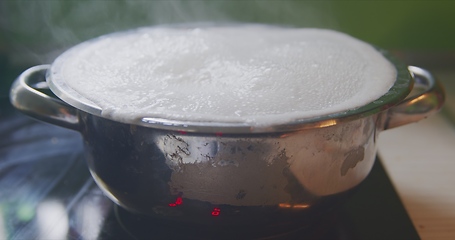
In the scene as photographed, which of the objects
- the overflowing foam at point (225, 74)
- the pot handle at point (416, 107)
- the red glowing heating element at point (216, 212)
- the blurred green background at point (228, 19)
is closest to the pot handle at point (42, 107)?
the overflowing foam at point (225, 74)

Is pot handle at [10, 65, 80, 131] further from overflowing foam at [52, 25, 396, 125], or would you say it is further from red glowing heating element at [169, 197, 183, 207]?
red glowing heating element at [169, 197, 183, 207]

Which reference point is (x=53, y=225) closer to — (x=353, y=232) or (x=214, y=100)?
(x=214, y=100)

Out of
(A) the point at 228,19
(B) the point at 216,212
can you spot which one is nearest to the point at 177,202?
(B) the point at 216,212

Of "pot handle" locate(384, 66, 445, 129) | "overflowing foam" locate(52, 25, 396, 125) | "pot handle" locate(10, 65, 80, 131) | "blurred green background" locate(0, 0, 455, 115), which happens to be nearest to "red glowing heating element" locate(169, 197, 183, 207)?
"overflowing foam" locate(52, 25, 396, 125)

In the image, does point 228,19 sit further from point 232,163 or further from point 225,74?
point 232,163

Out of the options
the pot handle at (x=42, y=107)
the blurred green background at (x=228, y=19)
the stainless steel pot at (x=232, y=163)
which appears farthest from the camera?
the blurred green background at (x=228, y=19)

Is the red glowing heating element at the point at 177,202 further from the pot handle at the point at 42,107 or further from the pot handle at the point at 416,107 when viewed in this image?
the pot handle at the point at 416,107
